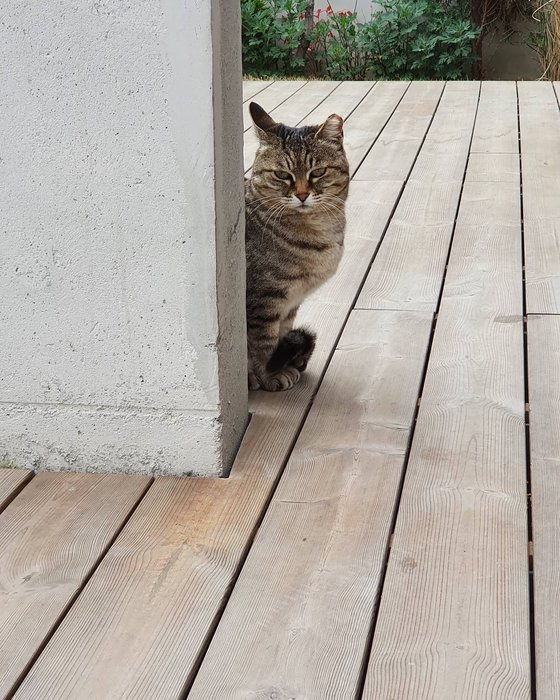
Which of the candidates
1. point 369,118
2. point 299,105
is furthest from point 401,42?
point 369,118

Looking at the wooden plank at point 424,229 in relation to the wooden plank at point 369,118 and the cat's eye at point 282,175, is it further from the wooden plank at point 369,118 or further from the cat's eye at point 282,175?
A: the cat's eye at point 282,175

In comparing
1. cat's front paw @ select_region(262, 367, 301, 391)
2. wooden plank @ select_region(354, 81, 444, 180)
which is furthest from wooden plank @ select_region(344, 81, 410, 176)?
cat's front paw @ select_region(262, 367, 301, 391)

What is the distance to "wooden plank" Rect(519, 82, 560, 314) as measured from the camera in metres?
2.98

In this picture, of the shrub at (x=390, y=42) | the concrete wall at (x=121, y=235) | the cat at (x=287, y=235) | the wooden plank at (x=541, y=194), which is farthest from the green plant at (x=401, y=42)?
the concrete wall at (x=121, y=235)

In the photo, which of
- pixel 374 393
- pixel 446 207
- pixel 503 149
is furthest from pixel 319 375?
pixel 503 149

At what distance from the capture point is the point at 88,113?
5.85 ft

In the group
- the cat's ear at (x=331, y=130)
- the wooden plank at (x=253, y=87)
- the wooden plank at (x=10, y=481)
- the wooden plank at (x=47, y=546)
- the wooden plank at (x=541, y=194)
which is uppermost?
the cat's ear at (x=331, y=130)

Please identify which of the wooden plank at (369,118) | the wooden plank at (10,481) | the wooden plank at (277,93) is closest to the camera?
the wooden plank at (10,481)

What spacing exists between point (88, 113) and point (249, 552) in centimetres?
82

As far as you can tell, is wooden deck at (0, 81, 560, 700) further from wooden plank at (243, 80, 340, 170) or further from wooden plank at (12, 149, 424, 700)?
wooden plank at (243, 80, 340, 170)

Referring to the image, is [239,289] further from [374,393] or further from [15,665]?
[15,665]

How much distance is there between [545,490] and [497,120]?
11.5 ft

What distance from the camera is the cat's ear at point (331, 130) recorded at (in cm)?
242

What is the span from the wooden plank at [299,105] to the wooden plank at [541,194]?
1077mm
